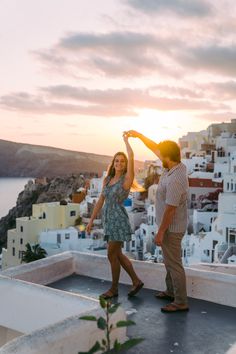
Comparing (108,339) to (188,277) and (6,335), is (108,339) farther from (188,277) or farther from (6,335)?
(188,277)

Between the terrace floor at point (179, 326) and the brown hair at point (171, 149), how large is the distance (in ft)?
4.17

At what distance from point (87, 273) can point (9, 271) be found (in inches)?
37.1

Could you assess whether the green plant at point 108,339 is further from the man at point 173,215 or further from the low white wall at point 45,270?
the low white wall at point 45,270

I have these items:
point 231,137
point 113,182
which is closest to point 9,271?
point 113,182

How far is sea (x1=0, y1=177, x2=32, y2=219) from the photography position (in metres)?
80.3

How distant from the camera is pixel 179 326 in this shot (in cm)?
367

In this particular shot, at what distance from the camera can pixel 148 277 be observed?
4633mm

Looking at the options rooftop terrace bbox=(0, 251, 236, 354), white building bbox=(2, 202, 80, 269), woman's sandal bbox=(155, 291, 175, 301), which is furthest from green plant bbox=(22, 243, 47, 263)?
woman's sandal bbox=(155, 291, 175, 301)

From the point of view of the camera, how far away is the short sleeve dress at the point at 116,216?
4.25m

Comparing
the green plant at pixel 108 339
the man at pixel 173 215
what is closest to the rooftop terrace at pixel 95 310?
the man at pixel 173 215

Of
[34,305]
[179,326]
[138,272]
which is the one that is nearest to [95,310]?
[34,305]

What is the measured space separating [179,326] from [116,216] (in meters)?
1.10

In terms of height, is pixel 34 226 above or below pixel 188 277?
below

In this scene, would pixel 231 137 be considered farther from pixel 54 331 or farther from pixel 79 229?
pixel 54 331
